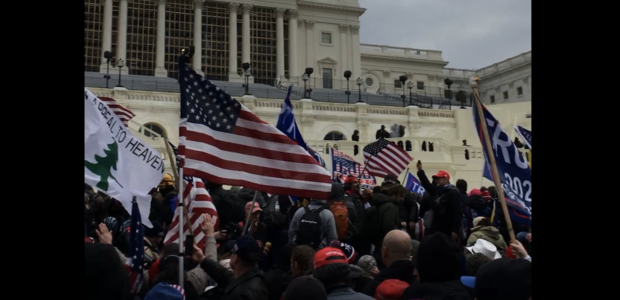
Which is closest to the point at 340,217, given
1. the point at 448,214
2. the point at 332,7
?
the point at 448,214

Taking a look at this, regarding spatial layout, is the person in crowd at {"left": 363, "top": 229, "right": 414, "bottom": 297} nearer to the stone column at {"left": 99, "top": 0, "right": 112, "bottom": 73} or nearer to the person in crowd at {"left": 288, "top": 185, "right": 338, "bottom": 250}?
the person in crowd at {"left": 288, "top": 185, "right": 338, "bottom": 250}

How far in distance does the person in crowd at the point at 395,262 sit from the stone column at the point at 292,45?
4987 cm

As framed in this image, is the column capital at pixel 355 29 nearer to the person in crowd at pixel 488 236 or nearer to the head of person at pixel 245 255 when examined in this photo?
the person in crowd at pixel 488 236

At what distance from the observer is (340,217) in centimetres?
804

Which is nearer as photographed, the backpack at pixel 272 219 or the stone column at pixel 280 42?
the backpack at pixel 272 219

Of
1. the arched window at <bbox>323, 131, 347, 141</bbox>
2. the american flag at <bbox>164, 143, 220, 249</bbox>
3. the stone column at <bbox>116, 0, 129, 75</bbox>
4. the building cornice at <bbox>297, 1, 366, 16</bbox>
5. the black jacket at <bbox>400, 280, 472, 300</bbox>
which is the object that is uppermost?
the building cornice at <bbox>297, 1, 366, 16</bbox>

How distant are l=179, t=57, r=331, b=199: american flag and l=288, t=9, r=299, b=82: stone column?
48.5 meters

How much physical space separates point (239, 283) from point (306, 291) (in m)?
1.03

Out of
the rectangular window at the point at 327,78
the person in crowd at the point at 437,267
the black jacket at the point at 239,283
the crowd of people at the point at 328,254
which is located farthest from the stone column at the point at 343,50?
the person in crowd at the point at 437,267

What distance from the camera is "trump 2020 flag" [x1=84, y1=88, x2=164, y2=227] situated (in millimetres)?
5664

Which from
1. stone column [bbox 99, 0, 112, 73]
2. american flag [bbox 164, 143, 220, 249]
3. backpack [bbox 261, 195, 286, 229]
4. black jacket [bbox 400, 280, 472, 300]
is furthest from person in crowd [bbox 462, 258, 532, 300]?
stone column [bbox 99, 0, 112, 73]

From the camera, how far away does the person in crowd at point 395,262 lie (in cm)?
487
